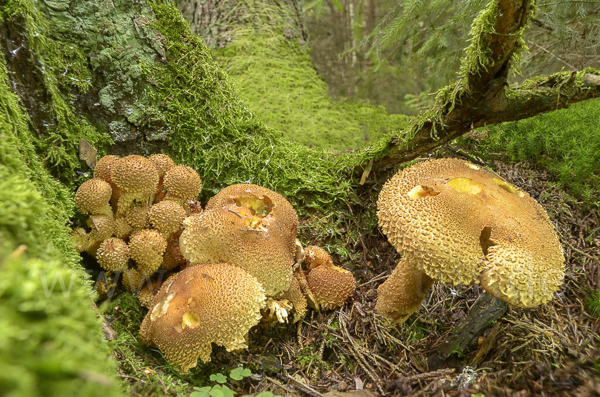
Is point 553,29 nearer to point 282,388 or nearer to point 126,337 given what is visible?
point 282,388

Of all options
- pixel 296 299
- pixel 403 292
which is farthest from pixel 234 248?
pixel 403 292

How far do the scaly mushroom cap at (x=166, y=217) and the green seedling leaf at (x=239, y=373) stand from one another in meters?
1.03

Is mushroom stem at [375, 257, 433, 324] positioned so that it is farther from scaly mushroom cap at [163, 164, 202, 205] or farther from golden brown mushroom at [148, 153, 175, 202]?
golden brown mushroom at [148, 153, 175, 202]

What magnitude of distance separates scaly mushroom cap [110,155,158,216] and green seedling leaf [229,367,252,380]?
135cm

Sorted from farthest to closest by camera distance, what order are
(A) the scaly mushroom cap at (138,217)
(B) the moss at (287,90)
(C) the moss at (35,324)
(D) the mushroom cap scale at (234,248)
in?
(B) the moss at (287,90), (A) the scaly mushroom cap at (138,217), (D) the mushroom cap scale at (234,248), (C) the moss at (35,324)

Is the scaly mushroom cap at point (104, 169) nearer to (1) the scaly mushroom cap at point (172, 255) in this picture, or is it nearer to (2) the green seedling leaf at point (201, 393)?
(1) the scaly mushroom cap at point (172, 255)

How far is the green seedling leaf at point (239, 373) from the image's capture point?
6.27 feet

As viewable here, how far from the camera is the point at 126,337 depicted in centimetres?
205

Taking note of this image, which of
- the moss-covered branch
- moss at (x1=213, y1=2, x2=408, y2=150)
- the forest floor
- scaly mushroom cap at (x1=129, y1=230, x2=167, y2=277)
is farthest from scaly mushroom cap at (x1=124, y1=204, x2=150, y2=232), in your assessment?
moss at (x1=213, y1=2, x2=408, y2=150)

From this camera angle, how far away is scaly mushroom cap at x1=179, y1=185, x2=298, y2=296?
85.6 inches

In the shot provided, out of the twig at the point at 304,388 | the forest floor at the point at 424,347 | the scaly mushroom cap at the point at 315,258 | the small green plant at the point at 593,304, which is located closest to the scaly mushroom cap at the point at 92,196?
the forest floor at the point at 424,347

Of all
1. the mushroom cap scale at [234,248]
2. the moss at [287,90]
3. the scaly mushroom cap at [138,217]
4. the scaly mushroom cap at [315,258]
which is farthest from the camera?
the moss at [287,90]

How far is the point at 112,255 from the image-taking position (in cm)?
222

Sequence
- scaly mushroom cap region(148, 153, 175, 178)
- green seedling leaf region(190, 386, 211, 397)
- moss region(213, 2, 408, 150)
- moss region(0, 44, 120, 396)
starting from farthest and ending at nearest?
moss region(213, 2, 408, 150) < scaly mushroom cap region(148, 153, 175, 178) < green seedling leaf region(190, 386, 211, 397) < moss region(0, 44, 120, 396)
